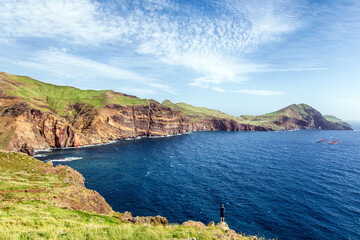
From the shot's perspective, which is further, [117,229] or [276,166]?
[276,166]

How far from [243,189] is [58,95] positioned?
16882 centimetres

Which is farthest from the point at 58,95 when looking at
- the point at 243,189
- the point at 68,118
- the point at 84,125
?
the point at 243,189

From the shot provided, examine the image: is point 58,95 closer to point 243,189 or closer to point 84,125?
point 84,125

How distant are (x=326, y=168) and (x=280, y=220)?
163ft

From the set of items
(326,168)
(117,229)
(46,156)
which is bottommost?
(46,156)

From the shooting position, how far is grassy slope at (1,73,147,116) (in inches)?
4858

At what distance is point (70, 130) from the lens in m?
100

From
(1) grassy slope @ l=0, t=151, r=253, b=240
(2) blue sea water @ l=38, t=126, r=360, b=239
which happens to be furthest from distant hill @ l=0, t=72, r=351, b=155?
(1) grassy slope @ l=0, t=151, r=253, b=240

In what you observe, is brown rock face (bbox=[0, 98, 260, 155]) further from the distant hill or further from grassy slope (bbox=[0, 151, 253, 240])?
grassy slope (bbox=[0, 151, 253, 240])

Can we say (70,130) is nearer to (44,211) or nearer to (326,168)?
(44,211)

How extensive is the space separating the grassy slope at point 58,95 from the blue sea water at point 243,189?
6258 centimetres

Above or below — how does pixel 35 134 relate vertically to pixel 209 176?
above

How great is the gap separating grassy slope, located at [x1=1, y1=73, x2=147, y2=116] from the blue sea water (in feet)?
205

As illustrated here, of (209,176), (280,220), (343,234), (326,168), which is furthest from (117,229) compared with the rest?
(326,168)
